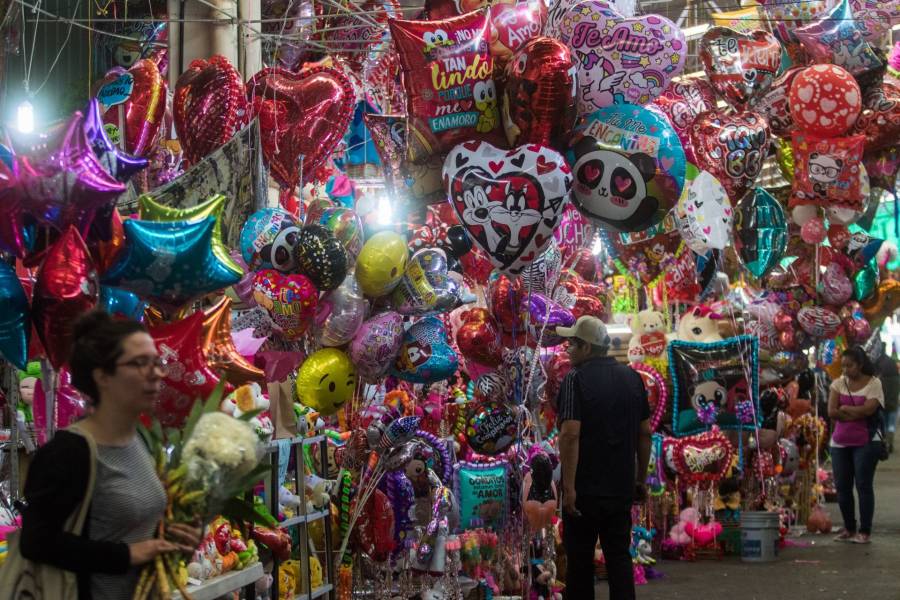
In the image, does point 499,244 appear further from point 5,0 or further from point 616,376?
point 5,0

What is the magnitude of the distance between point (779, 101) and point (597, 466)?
188 inches

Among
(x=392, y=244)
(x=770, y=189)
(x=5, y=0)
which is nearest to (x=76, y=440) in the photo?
(x=392, y=244)

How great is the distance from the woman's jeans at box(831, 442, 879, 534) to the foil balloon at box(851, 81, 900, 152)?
2.54 metres

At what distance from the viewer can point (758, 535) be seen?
9.31 meters

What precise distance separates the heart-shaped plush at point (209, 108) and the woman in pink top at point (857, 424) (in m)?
5.69

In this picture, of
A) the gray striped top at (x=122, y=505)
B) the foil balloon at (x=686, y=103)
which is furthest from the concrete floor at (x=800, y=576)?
the gray striped top at (x=122, y=505)

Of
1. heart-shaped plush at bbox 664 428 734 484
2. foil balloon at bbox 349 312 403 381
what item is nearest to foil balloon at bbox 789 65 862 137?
heart-shaped plush at bbox 664 428 734 484

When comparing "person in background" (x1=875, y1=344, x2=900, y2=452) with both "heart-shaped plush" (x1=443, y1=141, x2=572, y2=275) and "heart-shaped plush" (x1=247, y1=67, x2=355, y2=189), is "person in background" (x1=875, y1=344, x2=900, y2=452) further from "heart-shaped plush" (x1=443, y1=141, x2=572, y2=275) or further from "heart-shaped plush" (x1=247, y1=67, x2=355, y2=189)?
"heart-shaped plush" (x1=247, y1=67, x2=355, y2=189)

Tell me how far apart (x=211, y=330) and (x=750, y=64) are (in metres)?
6.08

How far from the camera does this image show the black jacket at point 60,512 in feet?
8.36

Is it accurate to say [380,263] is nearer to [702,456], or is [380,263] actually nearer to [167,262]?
[167,262]

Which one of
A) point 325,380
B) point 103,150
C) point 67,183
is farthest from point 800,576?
point 67,183

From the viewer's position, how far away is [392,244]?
652cm

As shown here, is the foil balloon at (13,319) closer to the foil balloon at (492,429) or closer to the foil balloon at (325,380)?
the foil balloon at (325,380)
